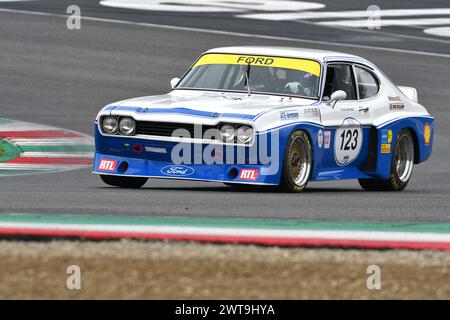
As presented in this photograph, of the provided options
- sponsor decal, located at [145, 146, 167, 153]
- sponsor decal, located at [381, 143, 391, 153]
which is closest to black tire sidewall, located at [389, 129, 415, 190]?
sponsor decal, located at [381, 143, 391, 153]

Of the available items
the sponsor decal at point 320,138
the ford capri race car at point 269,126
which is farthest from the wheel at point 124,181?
the sponsor decal at point 320,138

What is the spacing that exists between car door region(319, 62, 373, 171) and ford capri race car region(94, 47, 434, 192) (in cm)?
1

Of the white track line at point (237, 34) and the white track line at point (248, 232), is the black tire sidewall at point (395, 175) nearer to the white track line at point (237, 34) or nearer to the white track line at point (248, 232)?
the white track line at point (248, 232)

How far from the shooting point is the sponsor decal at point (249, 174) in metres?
11.9

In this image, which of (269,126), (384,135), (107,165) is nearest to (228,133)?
(269,126)

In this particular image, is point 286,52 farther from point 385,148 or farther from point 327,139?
point 385,148

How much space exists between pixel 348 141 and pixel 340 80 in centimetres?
69

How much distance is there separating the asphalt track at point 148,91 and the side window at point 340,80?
970mm

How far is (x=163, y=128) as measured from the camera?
12.0 metres

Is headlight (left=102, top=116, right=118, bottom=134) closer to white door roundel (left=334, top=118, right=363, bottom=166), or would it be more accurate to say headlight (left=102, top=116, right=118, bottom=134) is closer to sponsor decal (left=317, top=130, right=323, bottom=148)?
sponsor decal (left=317, top=130, right=323, bottom=148)

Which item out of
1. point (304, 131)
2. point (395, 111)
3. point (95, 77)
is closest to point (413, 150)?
point (395, 111)

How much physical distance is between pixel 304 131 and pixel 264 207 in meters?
1.69

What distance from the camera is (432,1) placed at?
117 feet

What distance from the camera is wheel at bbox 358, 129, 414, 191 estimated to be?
13977 millimetres
